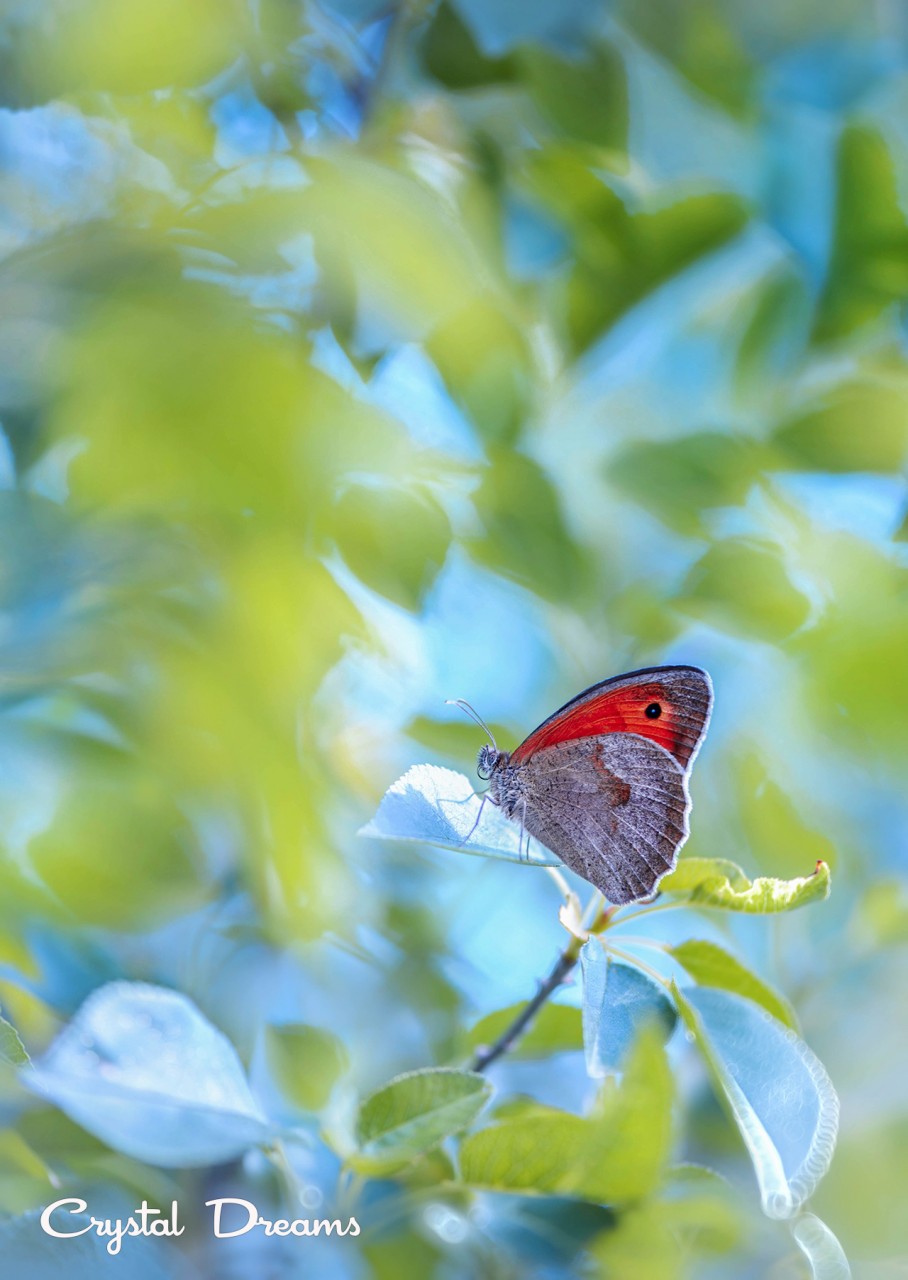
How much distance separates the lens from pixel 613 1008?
675mm

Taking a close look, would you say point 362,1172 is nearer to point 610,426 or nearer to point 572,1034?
point 572,1034

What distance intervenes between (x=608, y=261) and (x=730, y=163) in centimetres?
31

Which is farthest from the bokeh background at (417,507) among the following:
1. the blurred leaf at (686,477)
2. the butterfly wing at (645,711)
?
the butterfly wing at (645,711)

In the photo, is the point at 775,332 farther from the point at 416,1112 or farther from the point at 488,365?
the point at 416,1112

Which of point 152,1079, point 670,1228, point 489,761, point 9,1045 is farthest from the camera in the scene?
point 489,761

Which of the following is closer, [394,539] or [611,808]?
[611,808]

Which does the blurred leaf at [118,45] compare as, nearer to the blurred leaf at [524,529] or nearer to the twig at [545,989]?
the blurred leaf at [524,529]

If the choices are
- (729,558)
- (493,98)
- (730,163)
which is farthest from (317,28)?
(729,558)

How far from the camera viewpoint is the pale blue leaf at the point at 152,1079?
0.70 metres

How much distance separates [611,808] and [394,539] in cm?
36

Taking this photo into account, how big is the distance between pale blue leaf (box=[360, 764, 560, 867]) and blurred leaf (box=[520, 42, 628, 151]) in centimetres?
91

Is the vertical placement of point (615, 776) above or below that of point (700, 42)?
below

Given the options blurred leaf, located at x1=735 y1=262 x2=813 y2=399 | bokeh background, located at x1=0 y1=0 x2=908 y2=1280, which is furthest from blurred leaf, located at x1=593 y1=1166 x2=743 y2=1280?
blurred leaf, located at x1=735 y1=262 x2=813 y2=399

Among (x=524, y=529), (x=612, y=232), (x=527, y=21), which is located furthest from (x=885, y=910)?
(x=527, y=21)
